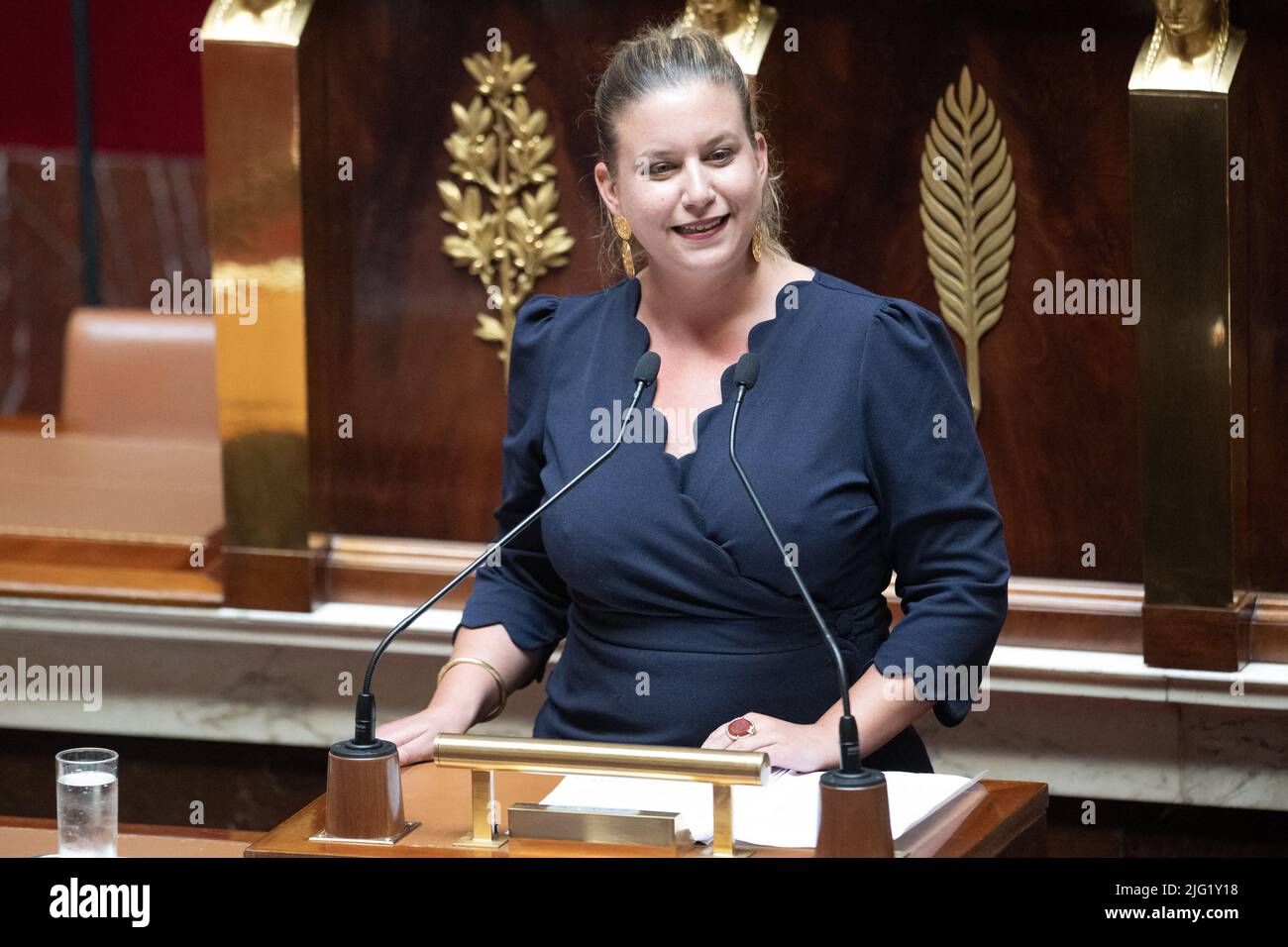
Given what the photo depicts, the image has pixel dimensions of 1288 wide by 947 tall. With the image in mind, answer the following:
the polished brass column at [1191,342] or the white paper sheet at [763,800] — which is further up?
the polished brass column at [1191,342]

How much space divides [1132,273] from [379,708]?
4.75 ft

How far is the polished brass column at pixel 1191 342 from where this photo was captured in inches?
113

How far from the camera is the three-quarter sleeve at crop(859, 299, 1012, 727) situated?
85.6 inches

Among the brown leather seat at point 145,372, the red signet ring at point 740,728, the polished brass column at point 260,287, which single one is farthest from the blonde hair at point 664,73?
the brown leather seat at point 145,372

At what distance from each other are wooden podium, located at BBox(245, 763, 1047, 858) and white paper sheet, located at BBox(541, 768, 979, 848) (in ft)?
0.06

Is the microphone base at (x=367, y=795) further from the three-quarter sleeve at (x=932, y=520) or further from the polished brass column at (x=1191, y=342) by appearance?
the polished brass column at (x=1191, y=342)

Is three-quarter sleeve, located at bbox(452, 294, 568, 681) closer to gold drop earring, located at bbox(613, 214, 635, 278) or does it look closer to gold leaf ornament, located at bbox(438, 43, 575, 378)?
gold drop earring, located at bbox(613, 214, 635, 278)

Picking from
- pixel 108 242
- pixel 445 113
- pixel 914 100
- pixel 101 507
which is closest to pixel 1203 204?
pixel 914 100

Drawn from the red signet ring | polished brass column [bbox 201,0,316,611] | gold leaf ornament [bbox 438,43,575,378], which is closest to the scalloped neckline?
the red signet ring

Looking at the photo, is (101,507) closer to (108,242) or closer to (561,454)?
(561,454)

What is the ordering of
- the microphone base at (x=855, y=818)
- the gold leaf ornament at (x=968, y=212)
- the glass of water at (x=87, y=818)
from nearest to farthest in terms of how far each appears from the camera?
1. the microphone base at (x=855, y=818)
2. the glass of water at (x=87, y=818)
3. the gold leaf ornament at (x=968, y=212)

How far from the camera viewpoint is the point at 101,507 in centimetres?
373

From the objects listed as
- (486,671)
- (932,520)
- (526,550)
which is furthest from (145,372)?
(932,520)

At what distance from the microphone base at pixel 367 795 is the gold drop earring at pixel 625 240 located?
2.44 ft
